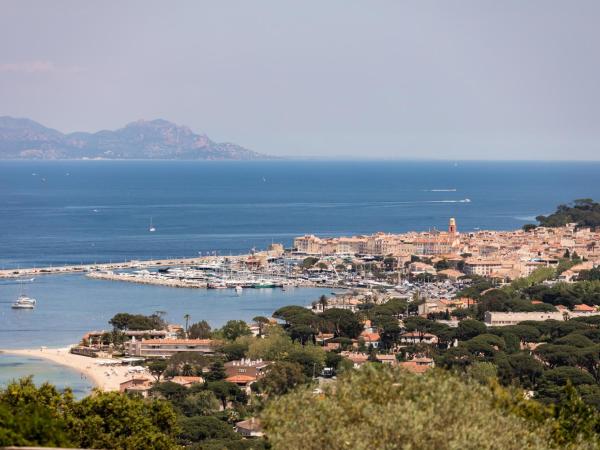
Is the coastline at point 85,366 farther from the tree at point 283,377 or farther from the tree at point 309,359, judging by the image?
the tree at point 309,359

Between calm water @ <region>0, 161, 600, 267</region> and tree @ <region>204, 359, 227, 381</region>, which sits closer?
tree @ <region>204, 359, 227, 381</region>

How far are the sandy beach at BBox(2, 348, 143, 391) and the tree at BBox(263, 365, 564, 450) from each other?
17.2m

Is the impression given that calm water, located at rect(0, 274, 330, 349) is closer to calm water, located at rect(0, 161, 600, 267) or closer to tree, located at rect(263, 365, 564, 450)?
calm water, located at rect(0, 161, 600, 267)

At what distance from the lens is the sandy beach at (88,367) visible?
28438 mm

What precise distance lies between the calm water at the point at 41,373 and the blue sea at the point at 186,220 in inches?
3.7

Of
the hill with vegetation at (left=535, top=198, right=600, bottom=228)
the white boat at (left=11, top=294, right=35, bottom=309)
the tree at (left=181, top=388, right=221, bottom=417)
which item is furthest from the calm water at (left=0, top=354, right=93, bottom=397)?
the hill with vegetation at (left=535, top=198, right=600, bottom=228)

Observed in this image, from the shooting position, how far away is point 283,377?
2670 cm

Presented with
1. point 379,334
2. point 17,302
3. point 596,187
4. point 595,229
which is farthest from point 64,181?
point 379,334

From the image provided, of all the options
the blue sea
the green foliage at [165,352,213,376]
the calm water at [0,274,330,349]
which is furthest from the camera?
the blue sea

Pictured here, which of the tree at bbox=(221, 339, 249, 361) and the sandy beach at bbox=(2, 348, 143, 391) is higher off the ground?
the tree at bbox=(221, 339, 249, 361)

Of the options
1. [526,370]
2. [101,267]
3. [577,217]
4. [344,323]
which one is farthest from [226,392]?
[577,217]

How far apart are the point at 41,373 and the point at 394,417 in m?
20.1

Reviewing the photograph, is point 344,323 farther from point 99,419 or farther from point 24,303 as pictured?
point 99,419

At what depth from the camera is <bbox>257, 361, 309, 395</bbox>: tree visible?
25.8 meters
